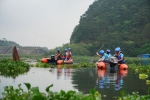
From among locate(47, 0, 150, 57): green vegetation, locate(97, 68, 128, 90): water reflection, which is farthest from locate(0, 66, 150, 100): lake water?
locate(47, 0, 150, 57): green vegetation

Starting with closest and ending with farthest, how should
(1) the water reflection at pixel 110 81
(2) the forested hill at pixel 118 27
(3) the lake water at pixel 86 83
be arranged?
(3) the lake water at pixel 86 83 < (1) the water reflection at pixel 110 81 < (2) the forested hill at pixel 118 27

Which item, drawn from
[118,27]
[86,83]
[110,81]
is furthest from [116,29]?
[86,83]

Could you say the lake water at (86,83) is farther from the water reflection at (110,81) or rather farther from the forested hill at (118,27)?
the forested hill at (118,27)

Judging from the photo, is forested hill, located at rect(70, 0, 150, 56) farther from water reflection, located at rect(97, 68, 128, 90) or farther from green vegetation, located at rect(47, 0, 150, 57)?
water reflection, located at rect(97, 68, 128, 90)

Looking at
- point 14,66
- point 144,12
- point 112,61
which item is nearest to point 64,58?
point 112,61

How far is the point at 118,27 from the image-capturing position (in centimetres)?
6406

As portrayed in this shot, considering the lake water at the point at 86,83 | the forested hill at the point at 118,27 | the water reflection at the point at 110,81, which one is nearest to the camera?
the lake water at the point at 86,83

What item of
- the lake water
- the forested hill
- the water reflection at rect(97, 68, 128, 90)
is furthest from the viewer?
the forested hill

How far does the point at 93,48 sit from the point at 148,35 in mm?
12676

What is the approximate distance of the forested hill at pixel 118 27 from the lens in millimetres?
54906

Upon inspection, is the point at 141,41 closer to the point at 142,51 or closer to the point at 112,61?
the point at 142,51

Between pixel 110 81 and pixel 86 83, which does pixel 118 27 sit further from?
pixel 86 83

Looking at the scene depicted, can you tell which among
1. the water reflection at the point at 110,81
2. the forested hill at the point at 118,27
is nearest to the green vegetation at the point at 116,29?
the forested hill at the point at 118,27

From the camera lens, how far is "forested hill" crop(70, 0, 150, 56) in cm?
5491
